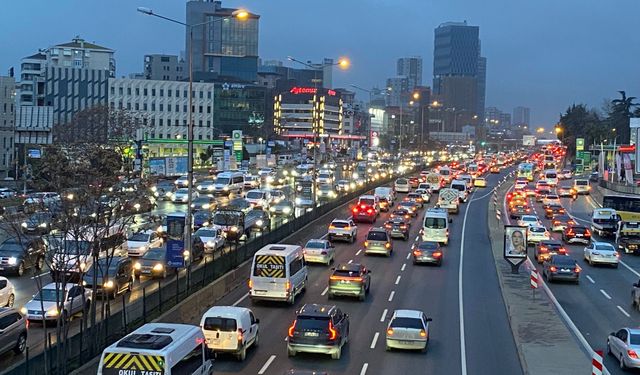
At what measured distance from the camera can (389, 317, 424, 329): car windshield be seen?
75.9ft

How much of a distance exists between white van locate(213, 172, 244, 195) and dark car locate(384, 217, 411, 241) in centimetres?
2767

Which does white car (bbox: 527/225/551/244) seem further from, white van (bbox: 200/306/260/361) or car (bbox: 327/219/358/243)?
white van (bbox: 200/306/260/361)

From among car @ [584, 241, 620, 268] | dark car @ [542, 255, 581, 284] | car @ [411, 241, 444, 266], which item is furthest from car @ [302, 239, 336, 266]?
car @ [584, 241, 620, 268]

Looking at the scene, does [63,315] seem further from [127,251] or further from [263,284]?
[127,251]

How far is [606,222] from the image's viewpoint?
56.8m

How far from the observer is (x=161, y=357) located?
1496cm

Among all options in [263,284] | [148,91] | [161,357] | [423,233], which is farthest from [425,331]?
[148,91]

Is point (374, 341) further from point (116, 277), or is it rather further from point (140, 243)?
point (140, 243)

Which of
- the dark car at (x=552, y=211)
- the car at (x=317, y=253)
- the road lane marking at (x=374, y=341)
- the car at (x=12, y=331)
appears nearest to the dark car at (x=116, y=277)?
the car at (x=12, y=331)

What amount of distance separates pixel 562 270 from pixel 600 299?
133 inches

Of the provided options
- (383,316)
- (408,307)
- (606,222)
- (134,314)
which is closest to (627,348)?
(383,316)

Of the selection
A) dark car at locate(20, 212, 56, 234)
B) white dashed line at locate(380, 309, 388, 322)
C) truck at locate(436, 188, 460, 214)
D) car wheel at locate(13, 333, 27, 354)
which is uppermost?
dark car at locate(20, 212, 56, 234)

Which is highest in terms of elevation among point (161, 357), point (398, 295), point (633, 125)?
point (633, 125)

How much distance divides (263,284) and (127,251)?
1192 cm
